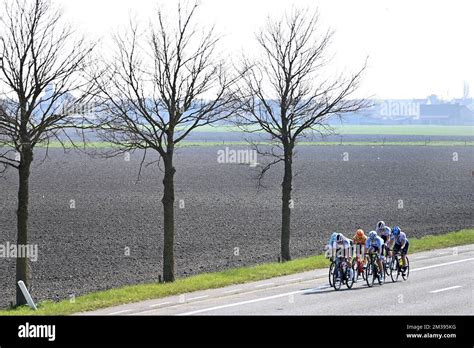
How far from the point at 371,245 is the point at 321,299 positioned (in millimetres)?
3232

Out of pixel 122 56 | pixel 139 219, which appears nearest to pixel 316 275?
pixel 122 56

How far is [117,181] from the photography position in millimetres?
68250

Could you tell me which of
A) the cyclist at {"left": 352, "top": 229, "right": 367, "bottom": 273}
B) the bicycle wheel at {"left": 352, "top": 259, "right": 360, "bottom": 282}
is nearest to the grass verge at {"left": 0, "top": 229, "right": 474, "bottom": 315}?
the bicycle wheel at {"left": 352, "top": 259, "right": 360, "bottom": 282}

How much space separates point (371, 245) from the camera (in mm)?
23344

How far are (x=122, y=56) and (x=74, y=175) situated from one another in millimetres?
49395

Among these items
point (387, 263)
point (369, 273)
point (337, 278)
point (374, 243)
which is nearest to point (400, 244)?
point (387, 263)

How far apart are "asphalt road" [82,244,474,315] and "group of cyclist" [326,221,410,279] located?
0.82m

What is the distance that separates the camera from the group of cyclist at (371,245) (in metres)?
22.1

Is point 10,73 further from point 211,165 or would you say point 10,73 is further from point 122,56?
point 211,165

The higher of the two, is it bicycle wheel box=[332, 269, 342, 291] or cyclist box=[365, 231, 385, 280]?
cyclist box=[365, 231, 385, 280]

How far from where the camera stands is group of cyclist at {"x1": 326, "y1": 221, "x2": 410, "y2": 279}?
22062 millimetres

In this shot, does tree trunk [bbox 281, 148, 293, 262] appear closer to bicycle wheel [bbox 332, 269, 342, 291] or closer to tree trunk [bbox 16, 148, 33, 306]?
bicycle wheel [bbox 332, 269, 342, 291]

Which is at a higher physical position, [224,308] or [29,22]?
[29,22]

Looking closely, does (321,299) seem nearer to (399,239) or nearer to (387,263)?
(387,263)
